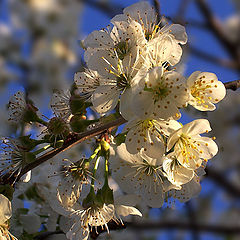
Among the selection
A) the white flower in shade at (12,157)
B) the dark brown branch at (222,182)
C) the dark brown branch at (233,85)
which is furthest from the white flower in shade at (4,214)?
the dark brown branch at (222,182)

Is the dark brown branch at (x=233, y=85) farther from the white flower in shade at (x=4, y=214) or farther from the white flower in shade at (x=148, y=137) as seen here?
the white flower in shade at (x=4, y=214)

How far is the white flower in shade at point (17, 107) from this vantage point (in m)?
1.48

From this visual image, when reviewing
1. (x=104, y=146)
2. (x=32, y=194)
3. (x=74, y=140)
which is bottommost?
(x=32, y=194)

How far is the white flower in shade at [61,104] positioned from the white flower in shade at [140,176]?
227 millimetres

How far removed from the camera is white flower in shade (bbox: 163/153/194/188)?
50.8 inches

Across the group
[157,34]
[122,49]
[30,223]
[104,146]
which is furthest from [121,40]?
[30,223]

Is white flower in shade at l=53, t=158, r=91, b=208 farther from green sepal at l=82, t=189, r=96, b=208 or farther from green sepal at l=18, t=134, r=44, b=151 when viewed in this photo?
green sepal at l=18, t=134, r=44, b=151

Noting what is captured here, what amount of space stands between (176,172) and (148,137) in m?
0.15

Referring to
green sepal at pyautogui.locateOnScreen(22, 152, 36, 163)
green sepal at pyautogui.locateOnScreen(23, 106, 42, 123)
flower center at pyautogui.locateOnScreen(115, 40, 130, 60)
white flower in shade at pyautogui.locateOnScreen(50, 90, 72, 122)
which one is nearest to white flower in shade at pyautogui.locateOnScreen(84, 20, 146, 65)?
flower center at pyautogui.locateOnScreen(115, 40, 130, 60)

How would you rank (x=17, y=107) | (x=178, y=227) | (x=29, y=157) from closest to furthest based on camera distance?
(x=29, y=157)
(x=17, y=107)
(x=178, y=227)

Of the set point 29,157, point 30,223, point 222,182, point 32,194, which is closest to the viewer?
point 29,157

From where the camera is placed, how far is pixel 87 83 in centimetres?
143

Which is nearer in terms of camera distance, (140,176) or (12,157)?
(12,157)

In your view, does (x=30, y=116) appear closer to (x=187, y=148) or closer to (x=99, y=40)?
(x=99, y=40)
